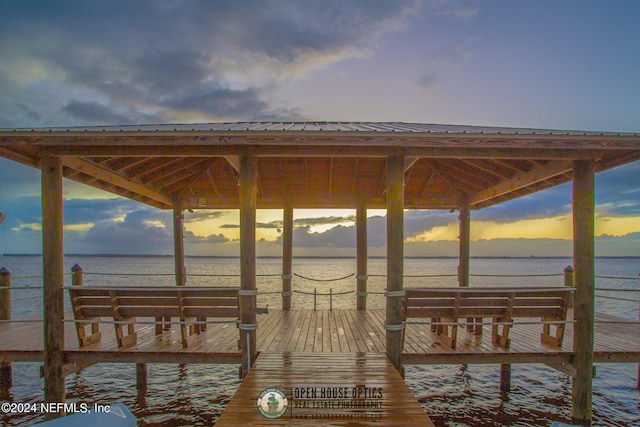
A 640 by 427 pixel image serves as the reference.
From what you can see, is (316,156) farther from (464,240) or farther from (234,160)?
(464,240)

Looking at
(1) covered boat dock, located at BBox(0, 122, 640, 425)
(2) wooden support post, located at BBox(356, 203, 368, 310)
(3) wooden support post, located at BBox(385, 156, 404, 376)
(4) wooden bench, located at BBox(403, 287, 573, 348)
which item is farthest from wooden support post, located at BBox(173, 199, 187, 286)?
(4) wooden bench, located at BBox(403, 287, 573, 348)

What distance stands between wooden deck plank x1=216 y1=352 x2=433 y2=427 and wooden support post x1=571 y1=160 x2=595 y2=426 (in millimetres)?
3213

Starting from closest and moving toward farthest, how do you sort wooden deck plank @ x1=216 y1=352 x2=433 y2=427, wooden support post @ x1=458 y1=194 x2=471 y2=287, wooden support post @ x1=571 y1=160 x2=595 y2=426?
wooden deck plank @ x1=216 y1=352 x2=433 y2=427, wooden support post @ x1=571 y1=160 x2=595 y2=426, wooden support post @ x1=458 y1=194 x2=471 y2=287

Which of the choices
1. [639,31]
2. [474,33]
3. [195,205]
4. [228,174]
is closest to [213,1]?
[228,174]

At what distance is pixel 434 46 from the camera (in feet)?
38.1

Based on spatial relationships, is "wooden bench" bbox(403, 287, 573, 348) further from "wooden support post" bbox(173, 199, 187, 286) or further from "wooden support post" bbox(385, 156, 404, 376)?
"wooden support post" bbox(173, 199, 187, 286)

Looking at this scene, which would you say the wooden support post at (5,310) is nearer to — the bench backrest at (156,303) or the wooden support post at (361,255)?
the bench backrest at (156,303)

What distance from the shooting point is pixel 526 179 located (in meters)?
7.29

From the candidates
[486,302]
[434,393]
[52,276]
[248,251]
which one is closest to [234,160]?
[248,251]

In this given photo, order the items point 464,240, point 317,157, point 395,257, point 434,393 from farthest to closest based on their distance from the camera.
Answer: point 464,240, point 434,393, point 317,157, point 395,257

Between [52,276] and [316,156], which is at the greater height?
[316,156]

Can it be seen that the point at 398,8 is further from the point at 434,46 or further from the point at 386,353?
the point at 386,353

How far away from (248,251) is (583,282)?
17.7 ft

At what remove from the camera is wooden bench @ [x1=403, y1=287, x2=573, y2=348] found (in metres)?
5.78
